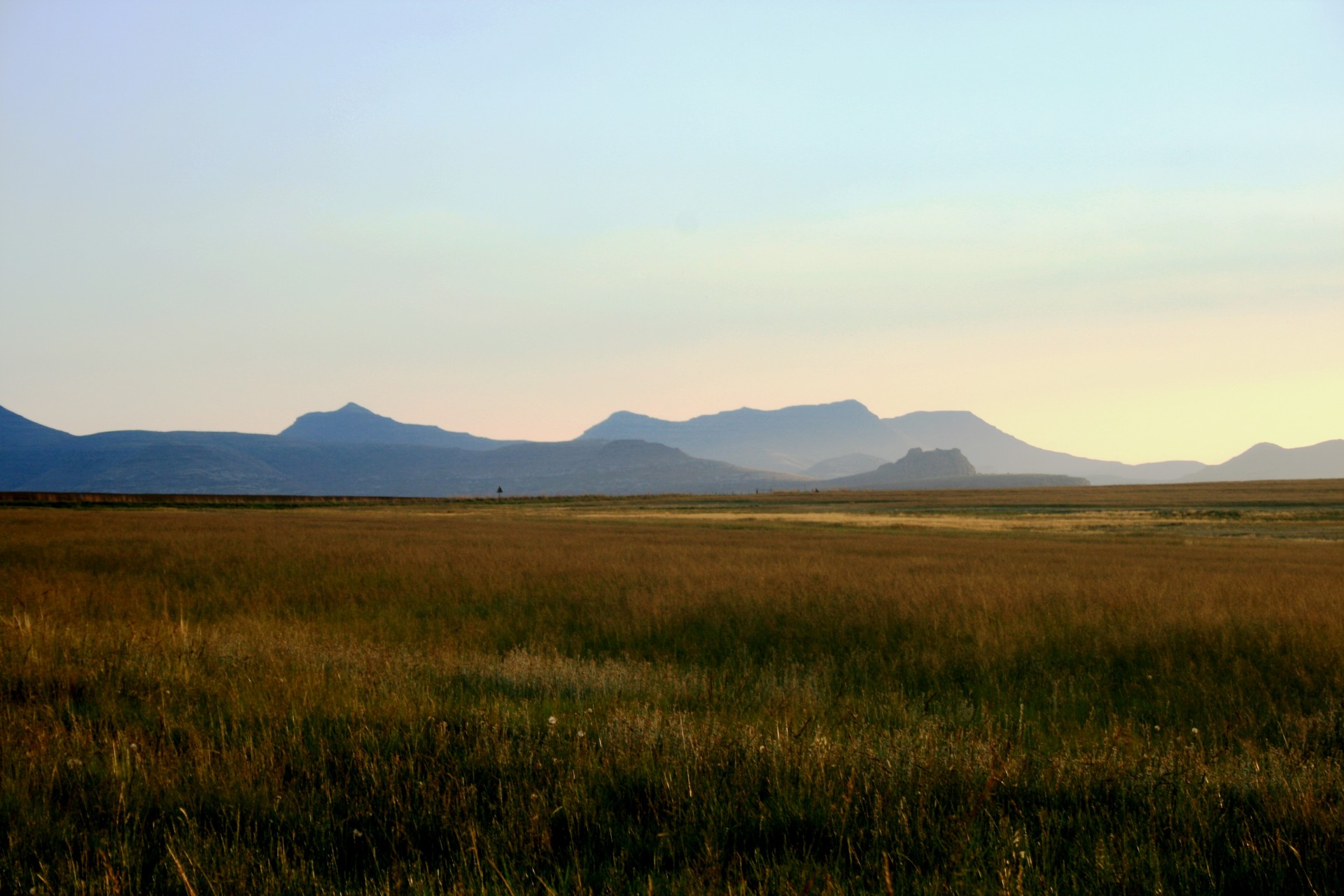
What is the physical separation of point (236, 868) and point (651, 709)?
3.73 metres

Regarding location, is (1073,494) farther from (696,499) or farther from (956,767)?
(956,767)

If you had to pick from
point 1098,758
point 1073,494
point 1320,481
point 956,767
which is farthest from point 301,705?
point 1320,481

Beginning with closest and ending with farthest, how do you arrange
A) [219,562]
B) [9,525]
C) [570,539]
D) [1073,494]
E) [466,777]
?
1. [466,777]
2. [219,562]
3. [570,539]
4. [9,525]
5. [1073,494]

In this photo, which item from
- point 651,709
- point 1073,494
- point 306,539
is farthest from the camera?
point 1073,494

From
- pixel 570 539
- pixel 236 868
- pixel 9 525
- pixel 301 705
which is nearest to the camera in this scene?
pixel 236 868

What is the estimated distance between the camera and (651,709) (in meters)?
6.88

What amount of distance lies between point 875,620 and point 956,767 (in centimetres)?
746

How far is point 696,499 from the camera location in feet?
379

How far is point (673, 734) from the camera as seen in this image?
213 inches

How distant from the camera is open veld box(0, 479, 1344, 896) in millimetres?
3836

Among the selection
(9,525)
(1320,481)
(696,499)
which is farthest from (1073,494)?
(9,525)

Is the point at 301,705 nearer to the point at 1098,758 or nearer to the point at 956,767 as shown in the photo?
the point at 956,767

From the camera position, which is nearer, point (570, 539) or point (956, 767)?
point (956, 767)

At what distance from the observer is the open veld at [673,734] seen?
384 centimetres
